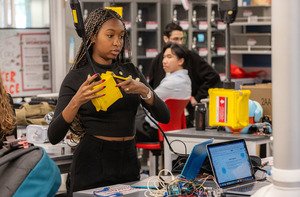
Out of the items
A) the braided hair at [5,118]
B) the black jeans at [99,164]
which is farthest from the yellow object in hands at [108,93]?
the braided hair at [5,118]

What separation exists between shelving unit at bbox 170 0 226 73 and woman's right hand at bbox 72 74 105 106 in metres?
4.61

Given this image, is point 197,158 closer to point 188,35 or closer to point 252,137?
point 252,137

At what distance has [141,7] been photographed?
264 inches

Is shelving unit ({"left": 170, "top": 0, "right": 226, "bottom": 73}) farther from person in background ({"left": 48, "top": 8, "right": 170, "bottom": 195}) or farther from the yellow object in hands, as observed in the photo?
the yellow object in hands

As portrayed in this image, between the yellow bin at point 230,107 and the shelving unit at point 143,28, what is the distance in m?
3.06

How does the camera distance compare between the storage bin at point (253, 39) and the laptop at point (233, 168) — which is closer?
the laptop at point (233, 168)

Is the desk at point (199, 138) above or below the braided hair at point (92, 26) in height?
below

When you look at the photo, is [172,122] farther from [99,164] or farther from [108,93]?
[108,93]

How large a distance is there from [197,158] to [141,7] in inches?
179

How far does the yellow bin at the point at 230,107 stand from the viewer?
3.45 metres

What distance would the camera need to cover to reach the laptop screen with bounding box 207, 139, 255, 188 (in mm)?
2436

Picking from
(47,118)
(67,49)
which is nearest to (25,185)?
(47,118)

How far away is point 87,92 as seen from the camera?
2.35 m

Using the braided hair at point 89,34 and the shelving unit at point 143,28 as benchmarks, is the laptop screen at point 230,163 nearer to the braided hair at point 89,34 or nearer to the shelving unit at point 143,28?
the braided hair at point 89,34
